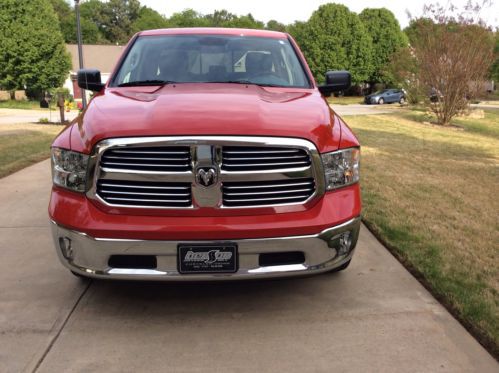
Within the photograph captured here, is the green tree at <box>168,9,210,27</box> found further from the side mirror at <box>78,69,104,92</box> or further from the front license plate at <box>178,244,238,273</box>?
the front license plate at <box>178,244,238,273</box>

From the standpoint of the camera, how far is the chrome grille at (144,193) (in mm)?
2752

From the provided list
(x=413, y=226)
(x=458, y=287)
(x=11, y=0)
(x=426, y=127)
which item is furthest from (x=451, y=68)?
(x=11, y=0)

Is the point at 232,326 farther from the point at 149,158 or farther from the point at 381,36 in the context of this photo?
the point at 381,36

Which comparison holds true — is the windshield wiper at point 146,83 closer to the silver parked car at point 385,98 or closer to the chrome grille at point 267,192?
the chrome grille at point 267,192

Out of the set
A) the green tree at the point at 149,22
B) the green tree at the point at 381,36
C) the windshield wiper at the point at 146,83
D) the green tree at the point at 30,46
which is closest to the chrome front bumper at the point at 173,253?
the windshield wiper at the point at 146,83

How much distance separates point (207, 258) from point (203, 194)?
359 mm

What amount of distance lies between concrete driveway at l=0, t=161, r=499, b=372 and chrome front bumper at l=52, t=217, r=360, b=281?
0.38m

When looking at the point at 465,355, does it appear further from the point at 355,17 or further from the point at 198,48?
the point at 355,17

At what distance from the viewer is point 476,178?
7.40m

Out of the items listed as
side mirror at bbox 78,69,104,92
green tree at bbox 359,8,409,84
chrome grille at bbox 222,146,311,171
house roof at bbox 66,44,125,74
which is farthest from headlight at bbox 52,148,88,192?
green tree at bbox 359,8,409,84

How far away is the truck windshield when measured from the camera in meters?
4.08

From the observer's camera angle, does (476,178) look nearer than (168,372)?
No

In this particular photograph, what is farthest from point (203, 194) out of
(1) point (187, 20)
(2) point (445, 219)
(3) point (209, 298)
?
(1) point (187, 20)

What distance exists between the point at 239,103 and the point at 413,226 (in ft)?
8.42
